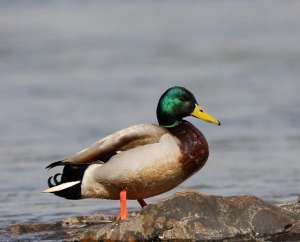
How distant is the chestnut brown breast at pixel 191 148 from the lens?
7.90 m

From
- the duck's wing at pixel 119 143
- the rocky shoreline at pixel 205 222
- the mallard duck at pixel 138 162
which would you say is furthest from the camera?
the duck's wing at pixel 119 143

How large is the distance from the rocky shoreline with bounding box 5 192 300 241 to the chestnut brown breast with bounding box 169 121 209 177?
35 centimetres

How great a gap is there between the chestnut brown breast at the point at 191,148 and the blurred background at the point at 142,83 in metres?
1.50

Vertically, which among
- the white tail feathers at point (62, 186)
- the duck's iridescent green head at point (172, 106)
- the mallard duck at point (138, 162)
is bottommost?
the white tail feathers at point (62, 186)

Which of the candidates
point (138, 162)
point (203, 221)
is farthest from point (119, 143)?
point (203, 221)

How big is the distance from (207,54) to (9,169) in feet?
23.1

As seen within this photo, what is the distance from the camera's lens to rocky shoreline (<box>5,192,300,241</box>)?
744 centimetres

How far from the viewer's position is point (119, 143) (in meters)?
7.99

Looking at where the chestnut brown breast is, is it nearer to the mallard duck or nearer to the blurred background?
the mallard duck

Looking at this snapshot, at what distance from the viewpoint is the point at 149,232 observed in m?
7.49

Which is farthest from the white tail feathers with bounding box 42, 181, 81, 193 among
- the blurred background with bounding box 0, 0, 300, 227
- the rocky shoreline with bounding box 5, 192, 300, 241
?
the blurred background with bounding box 0, 0, 300, 227

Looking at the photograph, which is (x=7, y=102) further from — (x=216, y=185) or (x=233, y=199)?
(x=233, y=199)

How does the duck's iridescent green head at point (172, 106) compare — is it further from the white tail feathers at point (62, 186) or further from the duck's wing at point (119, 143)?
the white tail feathers at point (62, 186)

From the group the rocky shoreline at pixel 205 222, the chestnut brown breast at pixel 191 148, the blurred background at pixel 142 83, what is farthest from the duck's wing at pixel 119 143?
the blurred background at pixel 142 83
